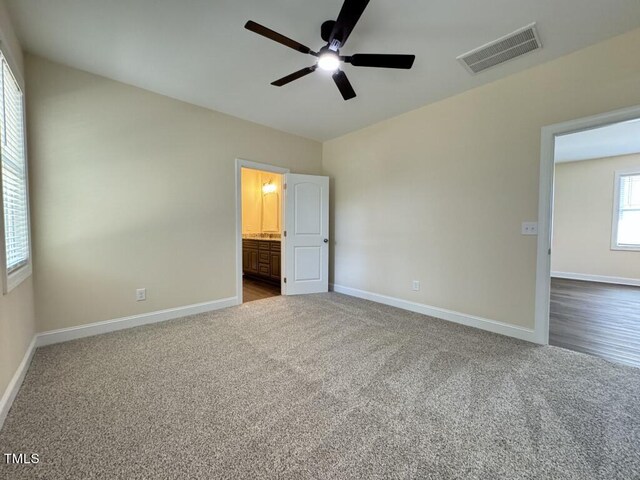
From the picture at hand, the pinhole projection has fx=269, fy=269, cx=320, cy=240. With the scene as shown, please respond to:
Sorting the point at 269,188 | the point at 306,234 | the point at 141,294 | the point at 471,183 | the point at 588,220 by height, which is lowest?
the point at 141,294

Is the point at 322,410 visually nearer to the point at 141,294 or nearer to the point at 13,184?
the point at 141,294

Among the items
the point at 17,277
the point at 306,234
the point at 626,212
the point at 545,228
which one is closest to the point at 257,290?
the point at 306,234

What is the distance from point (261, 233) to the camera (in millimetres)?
6309

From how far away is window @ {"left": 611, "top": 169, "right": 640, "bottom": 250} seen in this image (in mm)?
5145

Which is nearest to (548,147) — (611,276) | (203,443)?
(203,443)

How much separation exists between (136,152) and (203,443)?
2886 millimetres

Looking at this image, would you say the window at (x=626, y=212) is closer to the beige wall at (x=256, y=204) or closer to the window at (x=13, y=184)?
the beige wall at (x=256, y=204)

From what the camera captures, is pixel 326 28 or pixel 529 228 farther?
pixel 529 228

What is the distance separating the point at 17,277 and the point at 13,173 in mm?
780

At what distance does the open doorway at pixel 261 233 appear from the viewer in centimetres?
462

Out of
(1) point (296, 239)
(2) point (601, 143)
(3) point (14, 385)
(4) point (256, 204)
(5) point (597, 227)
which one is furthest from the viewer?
(4) point (256, 204)

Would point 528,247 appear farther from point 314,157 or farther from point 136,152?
point 136,152

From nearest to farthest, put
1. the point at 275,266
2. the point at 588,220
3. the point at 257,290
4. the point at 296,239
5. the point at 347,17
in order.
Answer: the point at 347,17 → the point at 296,239 → the point at 257,290 → the point at 275,266 → the point at 588,220

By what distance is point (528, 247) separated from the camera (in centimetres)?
264
